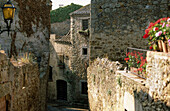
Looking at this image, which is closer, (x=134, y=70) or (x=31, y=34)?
(x=134, y=70)

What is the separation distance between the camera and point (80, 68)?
1853 centimetres

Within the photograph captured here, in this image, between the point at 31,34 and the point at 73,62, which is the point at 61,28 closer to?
the point at 73,62

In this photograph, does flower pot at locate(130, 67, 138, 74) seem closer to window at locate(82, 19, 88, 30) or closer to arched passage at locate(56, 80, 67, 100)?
window at locate(82, 19, 88, 30)

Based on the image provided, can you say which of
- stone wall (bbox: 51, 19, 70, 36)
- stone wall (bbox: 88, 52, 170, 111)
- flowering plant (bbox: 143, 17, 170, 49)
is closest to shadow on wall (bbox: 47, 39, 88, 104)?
stone wall (bbox: 51, 19, 70, 36)

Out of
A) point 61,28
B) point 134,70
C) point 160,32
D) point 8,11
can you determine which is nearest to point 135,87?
point 134,70

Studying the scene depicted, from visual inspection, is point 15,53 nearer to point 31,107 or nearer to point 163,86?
point 31,107

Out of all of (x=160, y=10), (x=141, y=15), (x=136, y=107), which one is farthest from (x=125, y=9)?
(x=136, y=107)

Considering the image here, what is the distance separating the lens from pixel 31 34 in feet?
38.7

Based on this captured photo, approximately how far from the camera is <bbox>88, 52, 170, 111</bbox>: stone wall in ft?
10.8

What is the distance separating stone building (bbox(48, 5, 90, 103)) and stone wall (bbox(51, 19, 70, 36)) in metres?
2.87

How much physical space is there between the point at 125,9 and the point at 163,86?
4.50 m

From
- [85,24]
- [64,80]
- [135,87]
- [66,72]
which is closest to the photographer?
[135,87]

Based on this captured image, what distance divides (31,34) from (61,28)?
1100 cm

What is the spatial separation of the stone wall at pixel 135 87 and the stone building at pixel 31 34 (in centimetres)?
503
